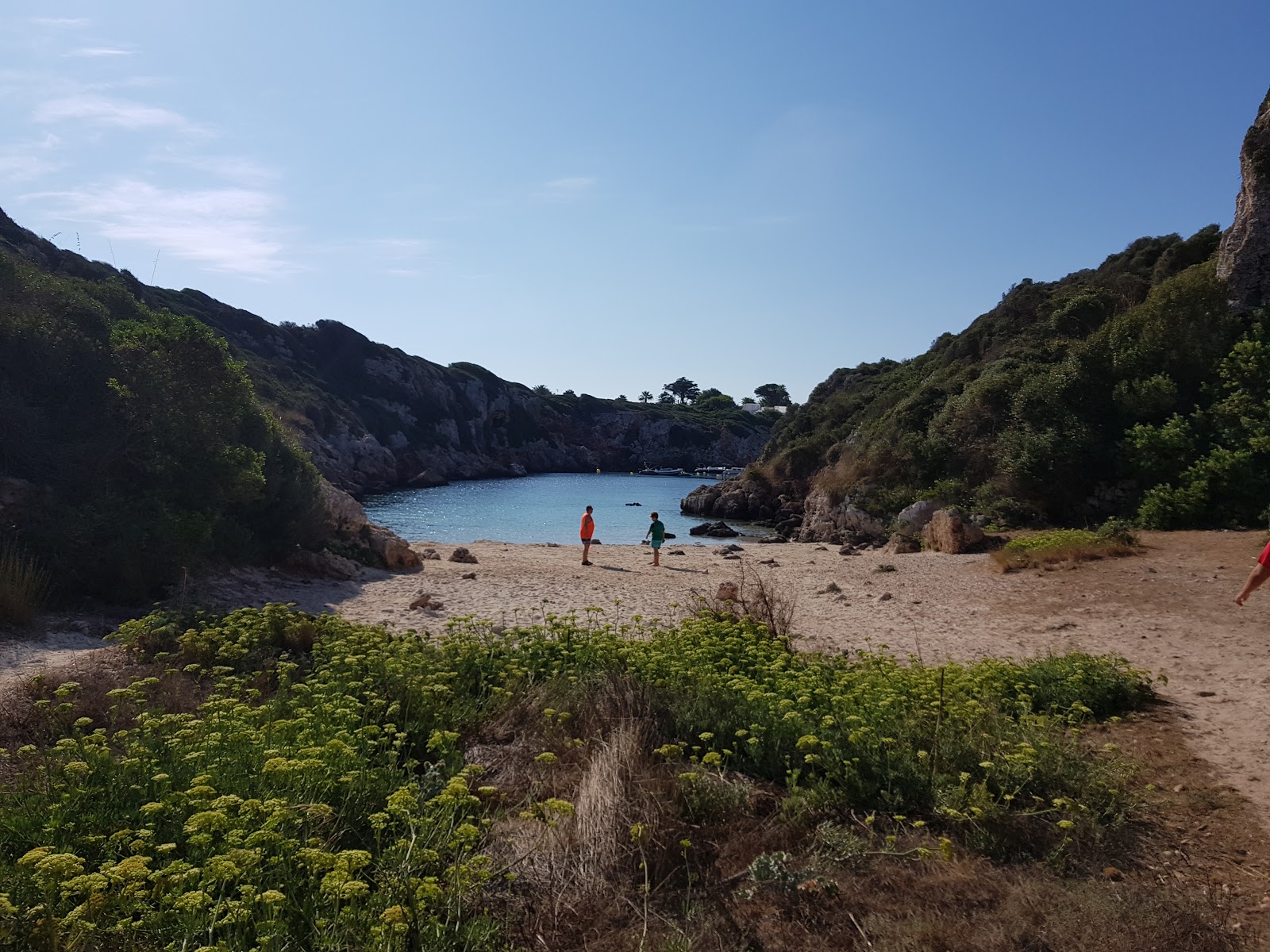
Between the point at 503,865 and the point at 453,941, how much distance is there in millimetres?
764

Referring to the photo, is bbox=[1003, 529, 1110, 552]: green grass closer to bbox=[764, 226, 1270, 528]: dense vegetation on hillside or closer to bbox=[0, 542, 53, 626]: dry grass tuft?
bbox=[764, 226, 1270, 528]: dense vegetation on hillside

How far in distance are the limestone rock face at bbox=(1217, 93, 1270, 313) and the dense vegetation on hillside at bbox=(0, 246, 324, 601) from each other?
24852 millimetres

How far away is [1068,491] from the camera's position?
21719 mm

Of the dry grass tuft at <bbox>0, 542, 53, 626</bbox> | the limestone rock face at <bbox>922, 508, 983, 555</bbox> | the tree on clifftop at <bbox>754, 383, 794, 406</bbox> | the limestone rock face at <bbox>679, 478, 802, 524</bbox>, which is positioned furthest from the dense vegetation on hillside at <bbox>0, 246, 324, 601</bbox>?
the tree on clifftop at <bbox>754, 383, 794, 406</bbox>

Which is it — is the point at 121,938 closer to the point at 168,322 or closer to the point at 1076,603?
the point at 1076,603

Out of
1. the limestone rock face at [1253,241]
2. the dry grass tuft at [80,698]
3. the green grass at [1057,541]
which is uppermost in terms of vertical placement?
the limestone rock face at [1253,241]

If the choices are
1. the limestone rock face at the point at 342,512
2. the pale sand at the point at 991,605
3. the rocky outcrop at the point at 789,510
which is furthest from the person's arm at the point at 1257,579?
the rocky outcrop at the point at 789,510

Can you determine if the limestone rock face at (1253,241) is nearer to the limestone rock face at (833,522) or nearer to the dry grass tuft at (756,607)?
the limestone rock face at (833,522)

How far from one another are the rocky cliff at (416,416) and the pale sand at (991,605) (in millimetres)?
29641

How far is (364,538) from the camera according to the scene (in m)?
19.5

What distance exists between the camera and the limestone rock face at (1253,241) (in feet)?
68.2

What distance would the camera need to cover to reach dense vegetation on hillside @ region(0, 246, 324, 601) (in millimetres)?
11547

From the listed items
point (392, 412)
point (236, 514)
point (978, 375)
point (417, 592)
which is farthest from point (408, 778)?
point (392, 412)

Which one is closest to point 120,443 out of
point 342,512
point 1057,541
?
point 342,512
